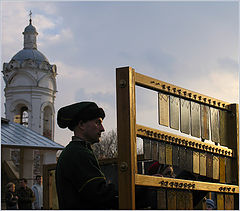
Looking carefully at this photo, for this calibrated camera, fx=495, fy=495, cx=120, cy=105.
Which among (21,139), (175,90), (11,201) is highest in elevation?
(21,139)

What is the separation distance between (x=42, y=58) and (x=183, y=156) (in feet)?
90.2

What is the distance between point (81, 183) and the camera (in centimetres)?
294

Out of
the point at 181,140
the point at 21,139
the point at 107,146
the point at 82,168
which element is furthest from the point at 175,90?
the point at 107,146

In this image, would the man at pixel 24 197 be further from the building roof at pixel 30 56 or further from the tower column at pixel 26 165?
the building roof at pixel 30 56

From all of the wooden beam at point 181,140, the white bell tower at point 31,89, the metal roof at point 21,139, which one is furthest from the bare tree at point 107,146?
the wooden beam at point 181,140

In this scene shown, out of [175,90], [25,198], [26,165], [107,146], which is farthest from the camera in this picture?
[107,146]

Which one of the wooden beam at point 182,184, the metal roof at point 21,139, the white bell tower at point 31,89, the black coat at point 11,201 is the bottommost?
the black coat at point 11,201

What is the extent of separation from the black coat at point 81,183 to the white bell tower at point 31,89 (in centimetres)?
2644

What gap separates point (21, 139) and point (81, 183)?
1536 cm

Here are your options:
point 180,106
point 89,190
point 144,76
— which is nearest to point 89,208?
point 89,190

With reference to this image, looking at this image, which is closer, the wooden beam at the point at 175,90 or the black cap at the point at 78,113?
the black cap at the point at 78,113

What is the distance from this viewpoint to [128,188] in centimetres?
334

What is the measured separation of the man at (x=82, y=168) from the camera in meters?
2.93

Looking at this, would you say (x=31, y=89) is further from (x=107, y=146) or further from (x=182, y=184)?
(x=182, y=184)
